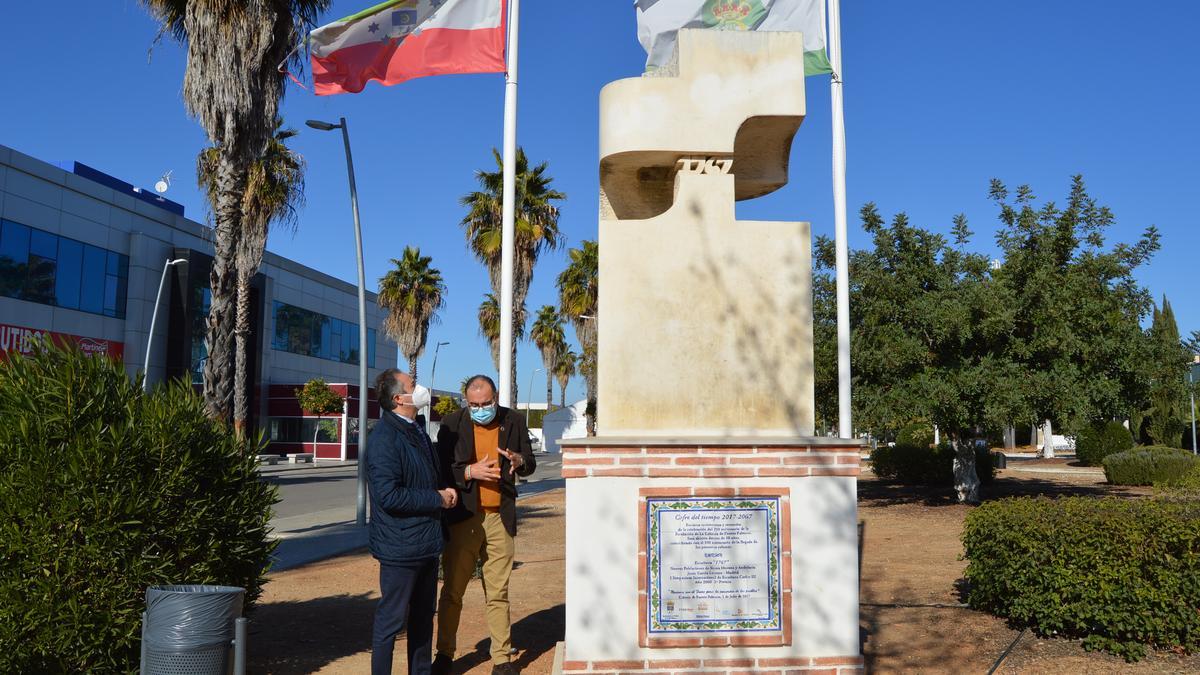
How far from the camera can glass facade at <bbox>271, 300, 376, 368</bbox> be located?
48.9 metres

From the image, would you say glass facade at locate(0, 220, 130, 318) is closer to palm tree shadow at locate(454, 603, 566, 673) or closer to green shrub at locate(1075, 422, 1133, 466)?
palm tree shadow at locate(454, 603, 566, 673)

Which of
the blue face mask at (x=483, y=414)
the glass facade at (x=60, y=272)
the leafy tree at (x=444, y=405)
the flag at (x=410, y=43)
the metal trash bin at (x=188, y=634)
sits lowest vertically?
the metal trash bin at (x=188, y=634)

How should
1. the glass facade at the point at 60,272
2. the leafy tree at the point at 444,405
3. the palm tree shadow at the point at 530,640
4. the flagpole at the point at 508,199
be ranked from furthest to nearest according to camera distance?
1. the leafy tree at the point at 444,405
2. the glass facade at the point at 60,272
3. the flagpole at the point at 508,199
4. the palm tree shadow at the point at 530,640

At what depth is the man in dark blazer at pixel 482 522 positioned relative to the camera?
559 cm

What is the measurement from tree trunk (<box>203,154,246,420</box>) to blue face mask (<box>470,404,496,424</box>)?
11.2 meters

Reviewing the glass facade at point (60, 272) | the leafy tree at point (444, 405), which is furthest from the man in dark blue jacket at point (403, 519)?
the leafy tree at point (444, 405)

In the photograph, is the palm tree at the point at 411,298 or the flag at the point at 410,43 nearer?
the flag at the point at 410,43

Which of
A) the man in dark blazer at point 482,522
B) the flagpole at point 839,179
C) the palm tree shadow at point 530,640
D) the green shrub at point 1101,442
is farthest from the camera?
the green shrub at point 1101,442

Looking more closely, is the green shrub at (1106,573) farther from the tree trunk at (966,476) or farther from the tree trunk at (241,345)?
the tree trunk at (241,345)

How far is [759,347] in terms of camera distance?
16.8 ft

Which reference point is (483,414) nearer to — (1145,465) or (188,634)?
(188,634)

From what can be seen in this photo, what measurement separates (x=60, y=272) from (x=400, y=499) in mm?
33584

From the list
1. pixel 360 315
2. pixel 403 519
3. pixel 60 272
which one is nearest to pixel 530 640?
pixel 403 519

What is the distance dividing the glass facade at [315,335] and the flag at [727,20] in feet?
133
